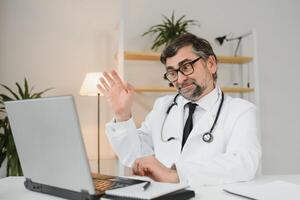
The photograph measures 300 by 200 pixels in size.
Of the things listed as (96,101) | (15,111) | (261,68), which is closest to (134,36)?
(96,101)

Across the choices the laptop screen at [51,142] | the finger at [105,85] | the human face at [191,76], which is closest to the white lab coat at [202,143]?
the human face at [191,76]

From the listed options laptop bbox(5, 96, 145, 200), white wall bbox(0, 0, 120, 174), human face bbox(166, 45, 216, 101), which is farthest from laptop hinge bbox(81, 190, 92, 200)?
white wall bbox(0, 0, 120, 174)

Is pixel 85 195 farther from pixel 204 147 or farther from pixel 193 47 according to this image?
pixel 193 47

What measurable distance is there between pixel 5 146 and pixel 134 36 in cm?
156

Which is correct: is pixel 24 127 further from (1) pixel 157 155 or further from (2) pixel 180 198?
(1) pixel 157 155

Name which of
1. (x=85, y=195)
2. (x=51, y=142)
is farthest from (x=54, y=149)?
(x=85, y=195)

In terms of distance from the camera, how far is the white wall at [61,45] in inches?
107

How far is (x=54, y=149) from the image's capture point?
2.42 feet

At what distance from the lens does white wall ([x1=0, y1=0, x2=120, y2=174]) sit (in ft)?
8.90

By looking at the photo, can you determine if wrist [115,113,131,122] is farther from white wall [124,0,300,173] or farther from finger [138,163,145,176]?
white wall [124,0,300,173]

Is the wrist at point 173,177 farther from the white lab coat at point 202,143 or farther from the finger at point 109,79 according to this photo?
the finger at point 109,79

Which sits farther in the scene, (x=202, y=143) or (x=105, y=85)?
(x=202, y=143)

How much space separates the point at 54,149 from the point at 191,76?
0.87m

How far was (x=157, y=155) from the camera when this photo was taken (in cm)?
154
